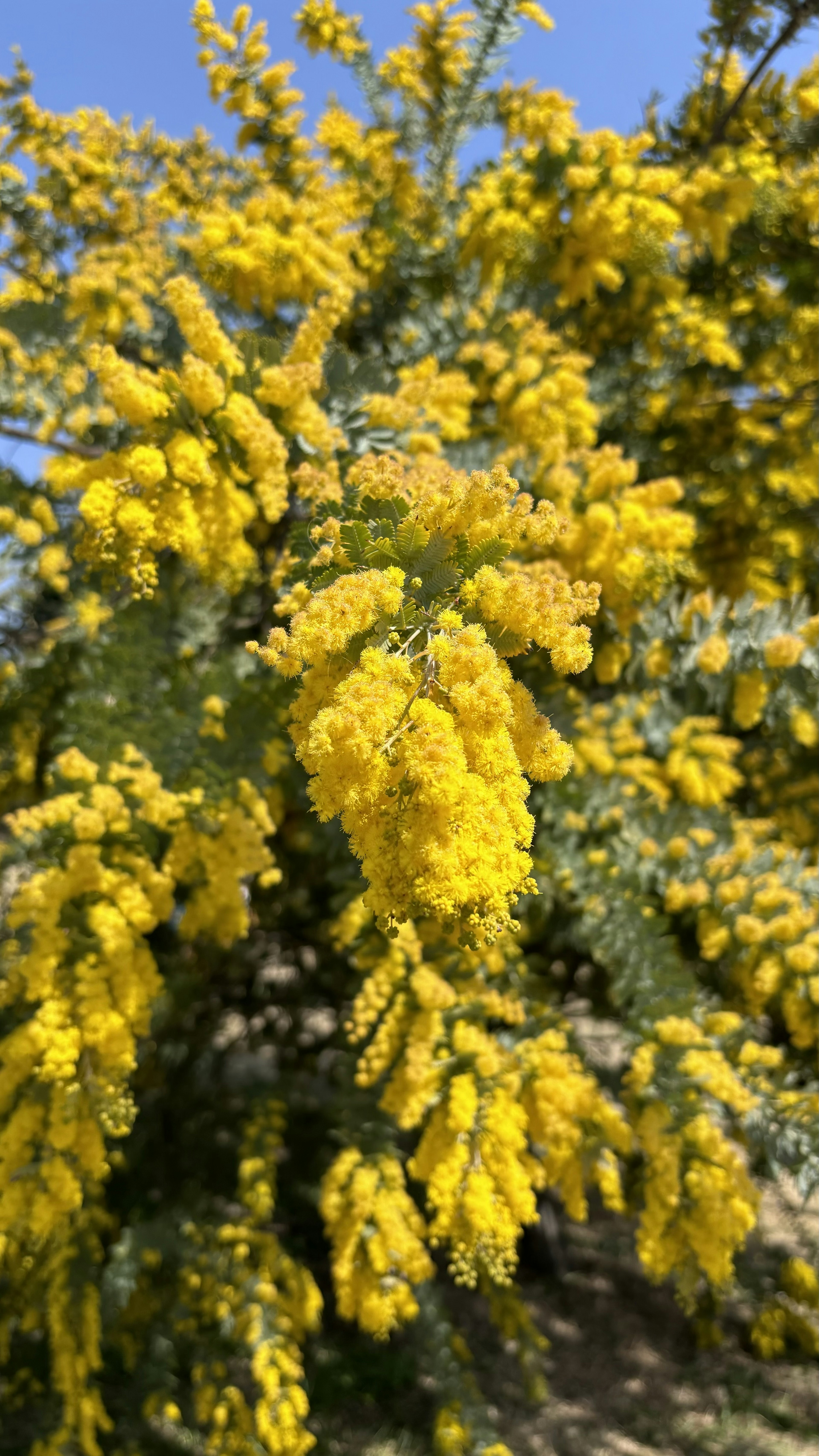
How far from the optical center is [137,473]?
1975mm

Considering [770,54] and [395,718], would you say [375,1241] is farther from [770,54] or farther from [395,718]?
[770,54]

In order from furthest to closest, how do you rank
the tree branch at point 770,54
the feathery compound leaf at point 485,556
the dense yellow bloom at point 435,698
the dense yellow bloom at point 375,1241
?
the tree branch at point 770,54 < the dense yellow bloom at point 375,1241 < the feathery compound leaf at point 485,556 < the dense yellow bloom at point 435,698

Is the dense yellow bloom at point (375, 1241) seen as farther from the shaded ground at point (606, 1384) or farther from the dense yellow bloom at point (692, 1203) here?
the shaded ground at point (606, 1384)

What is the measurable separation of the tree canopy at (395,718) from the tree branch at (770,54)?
0.39 feet

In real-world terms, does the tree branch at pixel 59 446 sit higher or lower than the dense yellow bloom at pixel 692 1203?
higher

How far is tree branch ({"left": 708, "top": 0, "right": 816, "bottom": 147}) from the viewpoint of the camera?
3.22 m

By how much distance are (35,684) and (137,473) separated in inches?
87.8

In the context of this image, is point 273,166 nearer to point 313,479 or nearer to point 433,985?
point 313,479

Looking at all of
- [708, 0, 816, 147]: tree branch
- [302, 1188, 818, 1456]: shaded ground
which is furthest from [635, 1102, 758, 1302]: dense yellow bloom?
[708, 0, 816, 147]: tree branch

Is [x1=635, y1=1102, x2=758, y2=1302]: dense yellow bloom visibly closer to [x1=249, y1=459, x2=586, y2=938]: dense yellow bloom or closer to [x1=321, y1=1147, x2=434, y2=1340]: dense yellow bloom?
[x1=321, y1=1147, x2=434, y2=1340]: dense yellow bloom

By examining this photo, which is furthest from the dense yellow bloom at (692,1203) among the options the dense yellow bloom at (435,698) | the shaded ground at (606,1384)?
the shaded ground at (606,1384)

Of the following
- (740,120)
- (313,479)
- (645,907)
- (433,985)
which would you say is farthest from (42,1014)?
(740,120)

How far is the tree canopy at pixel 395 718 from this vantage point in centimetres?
155

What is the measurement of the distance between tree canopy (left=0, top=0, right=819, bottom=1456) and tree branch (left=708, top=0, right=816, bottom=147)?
120 mm
